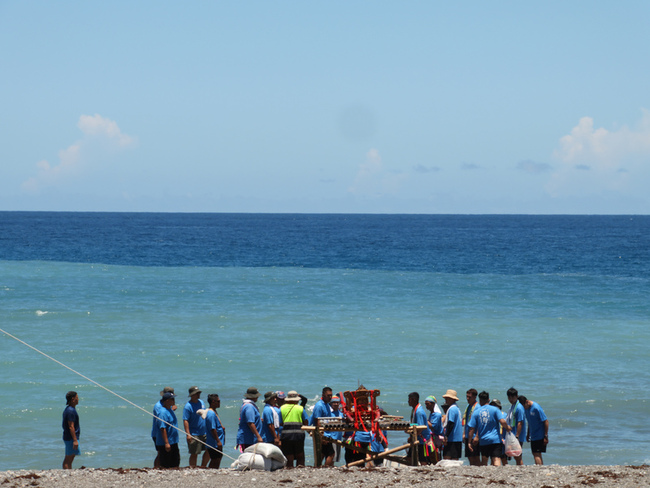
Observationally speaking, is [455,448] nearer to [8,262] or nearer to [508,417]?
[508,417]

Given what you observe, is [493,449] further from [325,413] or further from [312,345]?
[312,345]

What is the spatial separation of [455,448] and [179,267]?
5101 cm

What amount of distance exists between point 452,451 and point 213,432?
372cm

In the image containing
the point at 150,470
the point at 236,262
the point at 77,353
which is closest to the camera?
the point at 150,470

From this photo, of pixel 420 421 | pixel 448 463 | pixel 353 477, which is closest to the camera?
pixel 353 477

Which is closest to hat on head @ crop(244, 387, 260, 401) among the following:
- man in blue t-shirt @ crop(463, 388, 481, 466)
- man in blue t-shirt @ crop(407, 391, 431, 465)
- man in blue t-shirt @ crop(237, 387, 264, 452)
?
man in blue t-shirt @ crop(237, 387, 264, 452)

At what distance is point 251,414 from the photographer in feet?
36.3

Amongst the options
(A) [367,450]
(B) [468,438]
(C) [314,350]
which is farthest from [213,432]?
(C) [314,350]

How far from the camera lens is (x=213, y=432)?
11.4 m

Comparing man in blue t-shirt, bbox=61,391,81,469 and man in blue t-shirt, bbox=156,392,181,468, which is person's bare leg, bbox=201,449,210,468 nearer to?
man in blue t-shirt, bbox=156,392,181,468

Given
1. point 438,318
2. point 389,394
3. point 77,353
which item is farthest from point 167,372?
point 438,318

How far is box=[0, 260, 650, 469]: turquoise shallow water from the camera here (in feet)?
54.7

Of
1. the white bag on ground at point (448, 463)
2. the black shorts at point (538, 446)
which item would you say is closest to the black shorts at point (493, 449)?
the black shorts at point (538, 446)

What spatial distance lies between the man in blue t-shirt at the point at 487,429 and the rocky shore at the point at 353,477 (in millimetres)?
854
